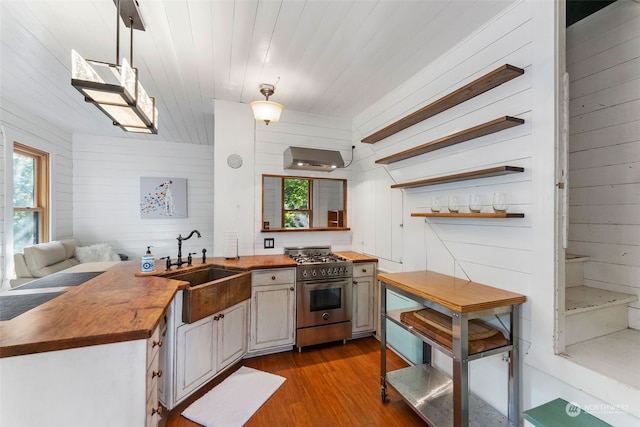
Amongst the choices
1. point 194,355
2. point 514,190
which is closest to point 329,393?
point 194,355

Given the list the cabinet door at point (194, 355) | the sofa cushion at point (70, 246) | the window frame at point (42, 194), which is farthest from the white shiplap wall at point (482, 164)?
the window frame at point (42, 194)

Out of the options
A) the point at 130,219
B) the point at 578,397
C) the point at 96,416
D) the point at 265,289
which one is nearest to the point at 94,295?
the point at 96,416

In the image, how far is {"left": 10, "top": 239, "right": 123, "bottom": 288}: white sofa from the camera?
3.07 meters

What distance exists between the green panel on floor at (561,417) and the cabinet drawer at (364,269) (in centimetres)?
188

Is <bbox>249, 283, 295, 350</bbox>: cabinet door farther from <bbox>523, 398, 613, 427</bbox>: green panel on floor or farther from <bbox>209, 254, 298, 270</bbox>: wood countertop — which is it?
<bbox>523, 398, 613, 427</bbox>: green panel on floor

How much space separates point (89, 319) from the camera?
1.24m

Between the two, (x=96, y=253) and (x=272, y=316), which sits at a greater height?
(x=96, y=253)

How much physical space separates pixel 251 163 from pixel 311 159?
29.5 inches

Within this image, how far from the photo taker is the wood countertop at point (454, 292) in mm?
1521

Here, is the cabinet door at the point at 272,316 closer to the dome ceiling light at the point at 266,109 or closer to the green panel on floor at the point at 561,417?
the dome ceiling light at the point at 266,109

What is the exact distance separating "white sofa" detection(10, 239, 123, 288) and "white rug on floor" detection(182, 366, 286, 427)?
8.80ft

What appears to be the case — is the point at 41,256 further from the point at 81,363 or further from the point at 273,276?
the point at 81,363

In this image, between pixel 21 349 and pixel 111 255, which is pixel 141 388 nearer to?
pixel 21 349

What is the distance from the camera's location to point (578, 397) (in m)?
1.36
